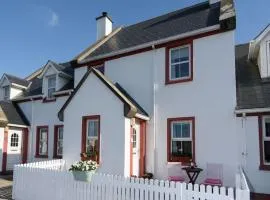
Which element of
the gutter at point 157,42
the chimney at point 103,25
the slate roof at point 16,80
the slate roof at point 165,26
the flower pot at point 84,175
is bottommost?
the flower pot at point 84,175

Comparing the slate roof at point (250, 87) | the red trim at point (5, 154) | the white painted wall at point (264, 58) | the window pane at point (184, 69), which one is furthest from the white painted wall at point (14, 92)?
the white painted wall at point (264, 58)

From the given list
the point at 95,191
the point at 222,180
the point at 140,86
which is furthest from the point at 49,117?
the point at 222,180

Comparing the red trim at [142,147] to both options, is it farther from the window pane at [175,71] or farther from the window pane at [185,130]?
the window pane at [175,71]

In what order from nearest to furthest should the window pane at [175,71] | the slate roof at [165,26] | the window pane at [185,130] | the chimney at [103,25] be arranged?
the window pane at [185,130] → the window pane at [175,71] → the slate roof at [165,26] → the chimney at [103,25]

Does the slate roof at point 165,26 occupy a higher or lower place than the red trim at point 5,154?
higher

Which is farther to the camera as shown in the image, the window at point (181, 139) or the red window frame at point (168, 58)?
the red window frame at point (168, 58)

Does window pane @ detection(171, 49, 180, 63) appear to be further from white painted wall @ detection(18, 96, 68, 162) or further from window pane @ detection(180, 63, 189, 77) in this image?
white painted wall @ detection(18, 96, 68, 162)

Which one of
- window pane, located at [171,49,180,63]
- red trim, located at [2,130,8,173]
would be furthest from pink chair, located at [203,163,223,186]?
red trim, located at [2,130,8,173]

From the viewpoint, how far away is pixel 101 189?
8805 mm

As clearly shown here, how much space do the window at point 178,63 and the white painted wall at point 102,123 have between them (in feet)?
10.5

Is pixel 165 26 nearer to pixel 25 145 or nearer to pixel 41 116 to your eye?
pixel 41 116

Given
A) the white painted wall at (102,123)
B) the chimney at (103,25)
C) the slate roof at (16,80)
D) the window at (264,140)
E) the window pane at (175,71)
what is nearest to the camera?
the window at (264,140)

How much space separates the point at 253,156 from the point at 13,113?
16543 millimetres

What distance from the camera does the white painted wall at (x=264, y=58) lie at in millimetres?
12586
